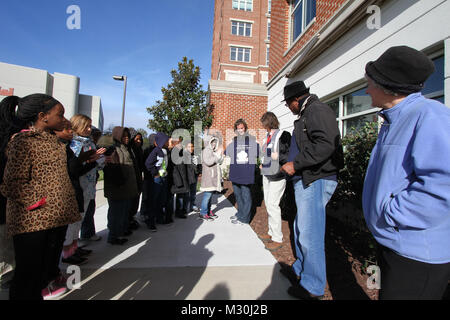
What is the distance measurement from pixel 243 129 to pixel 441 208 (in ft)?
11.5

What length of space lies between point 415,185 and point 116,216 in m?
3.54

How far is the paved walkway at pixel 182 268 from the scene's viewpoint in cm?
215

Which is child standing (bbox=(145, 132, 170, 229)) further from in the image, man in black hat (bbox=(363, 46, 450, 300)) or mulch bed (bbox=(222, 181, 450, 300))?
man in black hat (bbox=(363, 46, 450, 300))

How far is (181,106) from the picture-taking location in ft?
37.9

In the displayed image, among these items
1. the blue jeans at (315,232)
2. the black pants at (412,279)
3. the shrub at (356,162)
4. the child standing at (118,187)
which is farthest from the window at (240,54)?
the black pants at (412,279)

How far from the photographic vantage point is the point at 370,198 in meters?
1.21

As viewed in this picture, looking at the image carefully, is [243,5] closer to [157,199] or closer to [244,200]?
[244,200]

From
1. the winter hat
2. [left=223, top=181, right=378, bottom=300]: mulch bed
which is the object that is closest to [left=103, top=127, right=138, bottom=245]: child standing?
[left=223, top=181, right=378, bottom=300]: mulch bed

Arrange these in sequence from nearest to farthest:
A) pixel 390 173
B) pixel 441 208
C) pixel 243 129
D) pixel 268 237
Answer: pixel 441 208, pixel 390 173, pixel 268 237, pixel 243 129

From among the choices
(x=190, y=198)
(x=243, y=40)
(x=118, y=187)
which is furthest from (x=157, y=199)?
(x=243, y=40)

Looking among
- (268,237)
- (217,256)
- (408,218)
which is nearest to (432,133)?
(408,218)

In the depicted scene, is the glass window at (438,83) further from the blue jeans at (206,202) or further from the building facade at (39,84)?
the building facade at (39,84)
